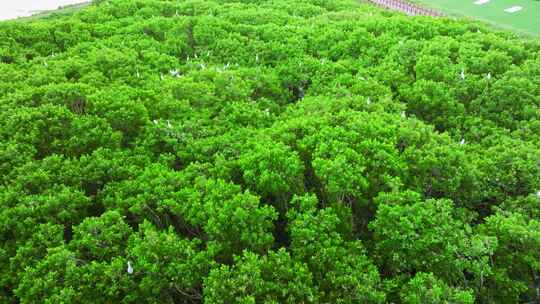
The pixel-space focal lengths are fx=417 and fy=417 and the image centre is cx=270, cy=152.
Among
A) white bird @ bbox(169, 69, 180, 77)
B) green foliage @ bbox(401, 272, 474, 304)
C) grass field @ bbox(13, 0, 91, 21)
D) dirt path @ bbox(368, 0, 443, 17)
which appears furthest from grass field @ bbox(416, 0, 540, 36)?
grass field @ bbox(13, 0, 91, 21)

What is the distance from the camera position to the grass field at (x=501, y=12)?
25672mm

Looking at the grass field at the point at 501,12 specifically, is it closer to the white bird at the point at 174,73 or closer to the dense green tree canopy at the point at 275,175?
the dense green tree canopy at the point at 275,175

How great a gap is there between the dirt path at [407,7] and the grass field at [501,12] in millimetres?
1121

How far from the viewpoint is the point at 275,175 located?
394 inches

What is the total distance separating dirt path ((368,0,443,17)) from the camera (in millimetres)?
29655

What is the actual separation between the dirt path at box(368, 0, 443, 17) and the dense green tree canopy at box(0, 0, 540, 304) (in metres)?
13.8

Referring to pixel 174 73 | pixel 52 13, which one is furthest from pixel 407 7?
pixel 52 13

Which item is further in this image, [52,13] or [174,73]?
[52,13]

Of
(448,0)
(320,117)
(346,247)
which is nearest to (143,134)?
(320,117)

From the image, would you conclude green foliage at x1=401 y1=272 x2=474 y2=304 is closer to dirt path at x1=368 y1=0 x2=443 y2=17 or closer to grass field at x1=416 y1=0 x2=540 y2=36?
grass field at x1=416 y1=0 x2=540 y2=36

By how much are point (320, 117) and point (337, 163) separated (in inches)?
110

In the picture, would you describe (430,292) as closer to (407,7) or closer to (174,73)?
(174,73)

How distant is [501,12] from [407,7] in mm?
6802

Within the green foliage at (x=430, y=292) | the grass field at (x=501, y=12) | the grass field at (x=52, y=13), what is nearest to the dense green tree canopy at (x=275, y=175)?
the green foliage at (x=430, y=292)
